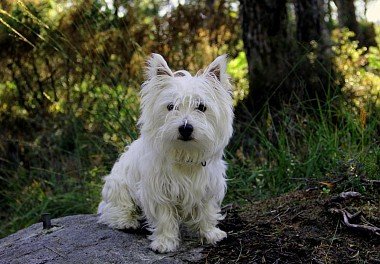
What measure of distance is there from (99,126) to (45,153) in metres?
1.07

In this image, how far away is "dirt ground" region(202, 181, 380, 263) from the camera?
339 cm

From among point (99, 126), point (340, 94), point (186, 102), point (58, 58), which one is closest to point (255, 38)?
point (340, 94)

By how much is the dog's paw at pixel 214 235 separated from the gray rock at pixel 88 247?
8 centimetres

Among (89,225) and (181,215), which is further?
(89,225)

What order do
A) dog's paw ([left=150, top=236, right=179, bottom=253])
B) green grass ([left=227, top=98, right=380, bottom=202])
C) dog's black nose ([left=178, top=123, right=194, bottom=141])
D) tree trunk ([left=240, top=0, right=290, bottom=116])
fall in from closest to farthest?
dog's black nose ([left=178, top=123, right=194, bottom=141])
dog's paw ([left=150, top=236, right=179, bottom=253])
green grass ([left=227, top=98, right=380, bottom=202])
tree trunk ([left=240, top=0, right=290, bottom=116])

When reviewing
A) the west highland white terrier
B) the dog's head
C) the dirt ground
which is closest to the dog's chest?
the west highland white terrier

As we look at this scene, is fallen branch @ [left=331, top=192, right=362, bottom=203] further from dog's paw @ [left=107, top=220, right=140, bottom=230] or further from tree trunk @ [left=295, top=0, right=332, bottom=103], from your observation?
tree trunk @ [left=295, top=0, right=332, bottom=103]

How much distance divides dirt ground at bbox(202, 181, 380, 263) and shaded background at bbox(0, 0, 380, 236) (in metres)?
0.37

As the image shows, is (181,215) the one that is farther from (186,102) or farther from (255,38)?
(255,38)

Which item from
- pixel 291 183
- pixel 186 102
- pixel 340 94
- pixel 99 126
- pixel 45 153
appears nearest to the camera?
pixel 186 102

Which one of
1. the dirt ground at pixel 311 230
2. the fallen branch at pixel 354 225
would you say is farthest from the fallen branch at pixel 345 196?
the fallen branch at pixel 354 225

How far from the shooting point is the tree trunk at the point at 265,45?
664 centimetres

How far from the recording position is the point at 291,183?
16.6ft

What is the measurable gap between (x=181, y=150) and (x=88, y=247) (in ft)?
2.79
